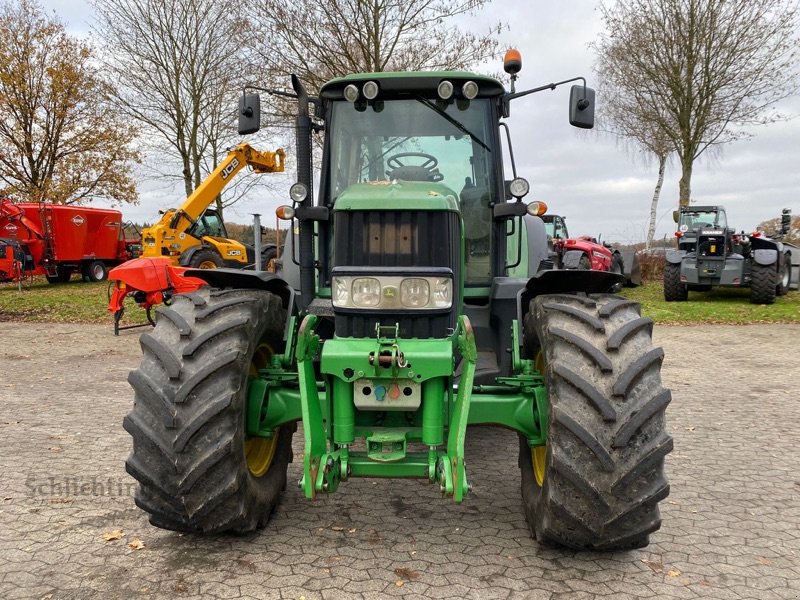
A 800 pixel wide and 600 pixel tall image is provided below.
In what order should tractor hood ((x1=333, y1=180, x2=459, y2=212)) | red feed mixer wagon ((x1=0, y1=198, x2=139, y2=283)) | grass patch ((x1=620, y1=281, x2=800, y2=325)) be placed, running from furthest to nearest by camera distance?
red feed mixer wagon ((x1=0, y1=198, x2=139, y2=283))
grass patch ((x1=620, y1=281, x2=800, y2=325))
tractor hood ((x1=333, y1=180, x2=459, y2=212))

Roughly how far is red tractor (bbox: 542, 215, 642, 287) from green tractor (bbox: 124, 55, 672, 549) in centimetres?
1279

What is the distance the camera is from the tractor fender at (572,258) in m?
16.0

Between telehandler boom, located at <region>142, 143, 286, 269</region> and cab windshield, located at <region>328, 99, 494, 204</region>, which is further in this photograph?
telehandler boom, located at <region>142, 143, 286, 269</region>

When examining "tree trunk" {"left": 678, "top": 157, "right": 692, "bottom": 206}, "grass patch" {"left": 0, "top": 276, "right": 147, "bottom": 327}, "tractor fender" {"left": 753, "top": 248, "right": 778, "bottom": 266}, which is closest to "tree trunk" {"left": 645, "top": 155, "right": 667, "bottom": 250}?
"tree trunk" {"left": 678, "top": 157, "right": 692, "bottom": 206}

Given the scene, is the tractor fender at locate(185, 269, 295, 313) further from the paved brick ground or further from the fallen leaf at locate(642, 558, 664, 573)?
the fallen leaf at locate(642, 558, 664, 573)

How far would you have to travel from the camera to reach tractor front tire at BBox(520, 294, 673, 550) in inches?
111

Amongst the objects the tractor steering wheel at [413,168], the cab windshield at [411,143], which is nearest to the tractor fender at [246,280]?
the cab windshield at [411,143]

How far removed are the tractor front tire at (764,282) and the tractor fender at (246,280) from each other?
44.8 feet

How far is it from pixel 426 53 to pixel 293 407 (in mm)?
13931

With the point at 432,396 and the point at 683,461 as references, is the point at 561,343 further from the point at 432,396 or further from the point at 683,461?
the point at 683,461

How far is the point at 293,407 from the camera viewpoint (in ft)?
11.1

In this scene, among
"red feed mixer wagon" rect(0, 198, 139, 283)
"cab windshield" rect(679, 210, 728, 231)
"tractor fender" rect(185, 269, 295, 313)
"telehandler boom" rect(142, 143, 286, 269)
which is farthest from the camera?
"red feed mixer wagon" rect(0, 198, 139, 283)

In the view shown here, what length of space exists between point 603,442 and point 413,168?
242 cm

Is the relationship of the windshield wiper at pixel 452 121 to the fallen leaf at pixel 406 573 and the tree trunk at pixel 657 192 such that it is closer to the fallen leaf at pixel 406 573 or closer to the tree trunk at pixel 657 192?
the fallen leaf at pixel 406 573
